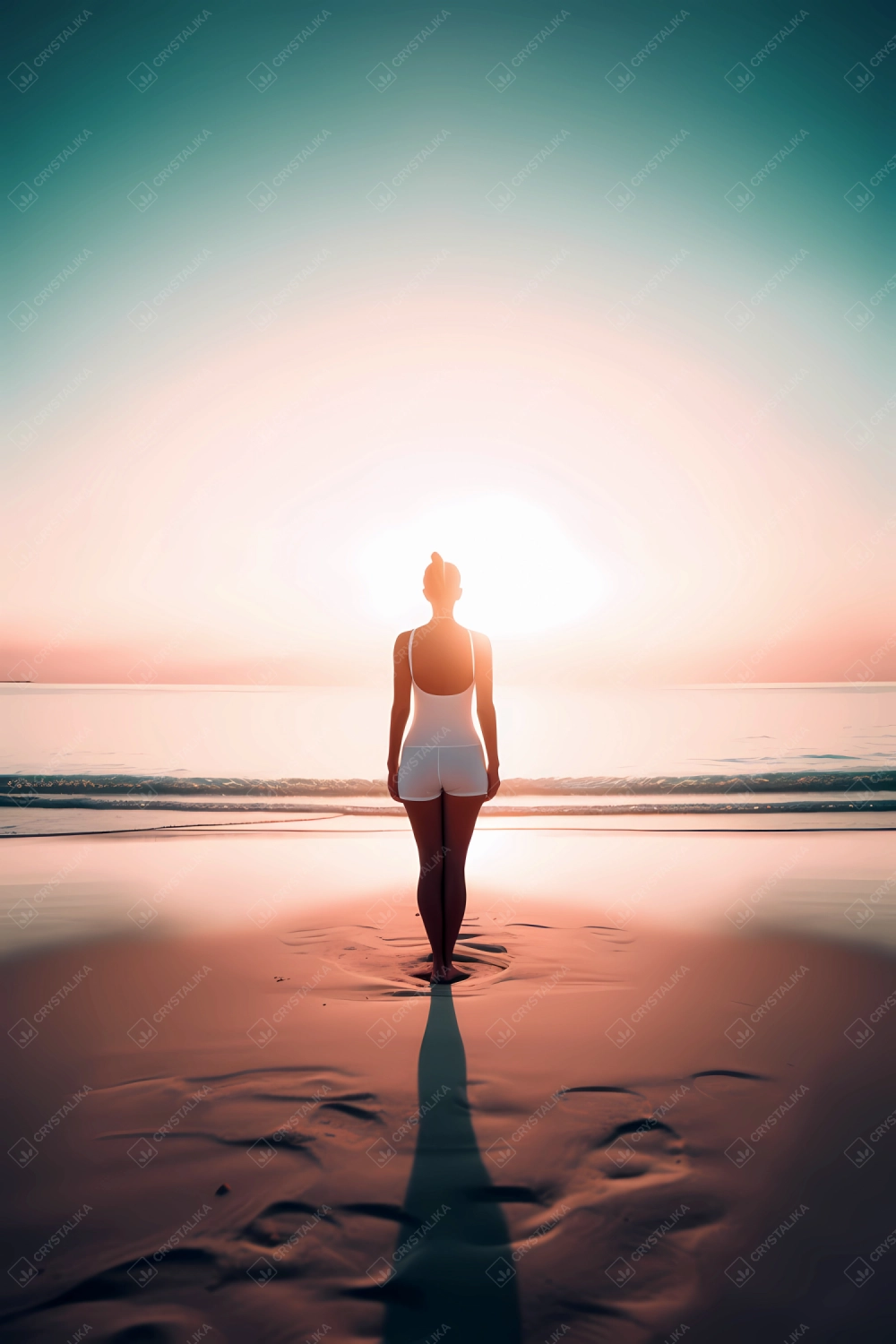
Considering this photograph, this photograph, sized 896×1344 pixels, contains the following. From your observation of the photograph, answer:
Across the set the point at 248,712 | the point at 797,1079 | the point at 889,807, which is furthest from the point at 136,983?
the point at 248,712

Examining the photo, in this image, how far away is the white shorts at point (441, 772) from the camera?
13.7 feet

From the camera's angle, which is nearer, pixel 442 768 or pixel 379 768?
pixel 442 768

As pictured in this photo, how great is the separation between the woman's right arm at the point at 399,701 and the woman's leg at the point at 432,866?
187mm

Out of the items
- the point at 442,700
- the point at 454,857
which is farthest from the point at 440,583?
the point at 454,857

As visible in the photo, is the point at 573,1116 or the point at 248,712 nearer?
the point at 573,1116

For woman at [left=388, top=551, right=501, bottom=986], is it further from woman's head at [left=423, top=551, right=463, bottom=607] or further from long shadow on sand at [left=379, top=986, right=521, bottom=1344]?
long shadow on sand at [left=379, top=986, right=521, bottom=1344]

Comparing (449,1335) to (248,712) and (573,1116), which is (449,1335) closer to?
(573,1116)

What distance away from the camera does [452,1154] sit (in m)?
2.46

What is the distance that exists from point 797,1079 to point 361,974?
2425 millimetres

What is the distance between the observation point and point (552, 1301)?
1.86m

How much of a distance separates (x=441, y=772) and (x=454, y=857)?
1.78ft

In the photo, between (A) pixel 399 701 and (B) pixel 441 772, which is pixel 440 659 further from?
(B) pixel 441 772

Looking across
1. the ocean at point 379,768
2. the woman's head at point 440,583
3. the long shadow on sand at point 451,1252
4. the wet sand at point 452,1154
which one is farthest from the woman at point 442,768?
the ocean at point 379,768

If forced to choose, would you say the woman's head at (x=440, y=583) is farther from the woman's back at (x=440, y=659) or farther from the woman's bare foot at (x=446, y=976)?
the woman's bare foot at (x=446, y=976)
